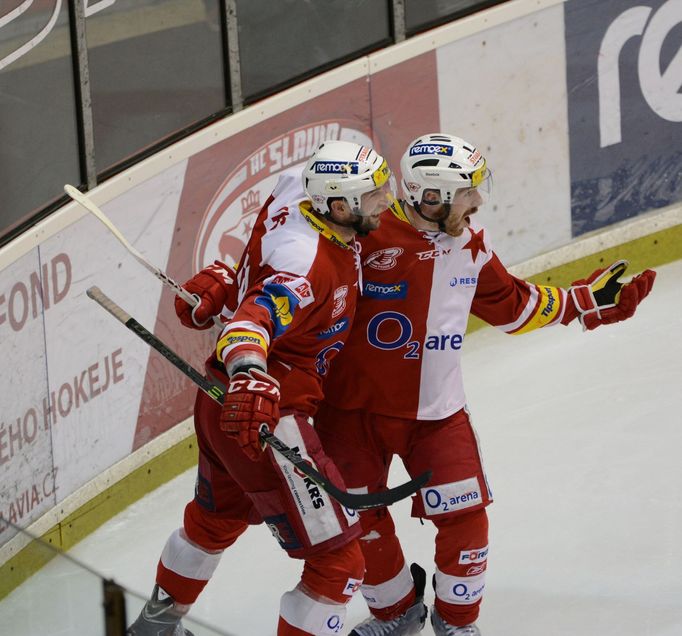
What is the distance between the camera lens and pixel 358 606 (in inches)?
165

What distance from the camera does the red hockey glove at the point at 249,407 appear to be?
3105mm

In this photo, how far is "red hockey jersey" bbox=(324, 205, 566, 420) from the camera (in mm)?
3594

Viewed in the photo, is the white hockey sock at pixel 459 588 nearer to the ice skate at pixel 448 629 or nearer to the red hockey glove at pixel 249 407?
the ice skate at pixel 448 629

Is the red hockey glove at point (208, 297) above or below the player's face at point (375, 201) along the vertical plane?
below

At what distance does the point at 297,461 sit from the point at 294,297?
33 centimetres

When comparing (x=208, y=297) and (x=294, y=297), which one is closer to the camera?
(x=294, y=297)

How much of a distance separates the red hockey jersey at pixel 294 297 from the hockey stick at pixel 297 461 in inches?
3.4

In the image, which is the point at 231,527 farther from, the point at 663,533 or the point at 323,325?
the point at 663,533

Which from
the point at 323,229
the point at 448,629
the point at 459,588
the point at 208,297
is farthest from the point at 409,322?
the point at 448,629

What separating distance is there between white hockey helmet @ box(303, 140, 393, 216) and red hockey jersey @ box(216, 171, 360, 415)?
0.19ft

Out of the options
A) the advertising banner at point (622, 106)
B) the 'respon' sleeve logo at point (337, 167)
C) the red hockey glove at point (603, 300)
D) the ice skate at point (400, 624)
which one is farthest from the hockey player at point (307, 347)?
the advertising banner at point (622, 106)

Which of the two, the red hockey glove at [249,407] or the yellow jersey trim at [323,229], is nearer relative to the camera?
the red hockey glove at [249,407]

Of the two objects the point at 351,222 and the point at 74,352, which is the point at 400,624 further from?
the point at 74,352

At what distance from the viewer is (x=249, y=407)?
122 inches
